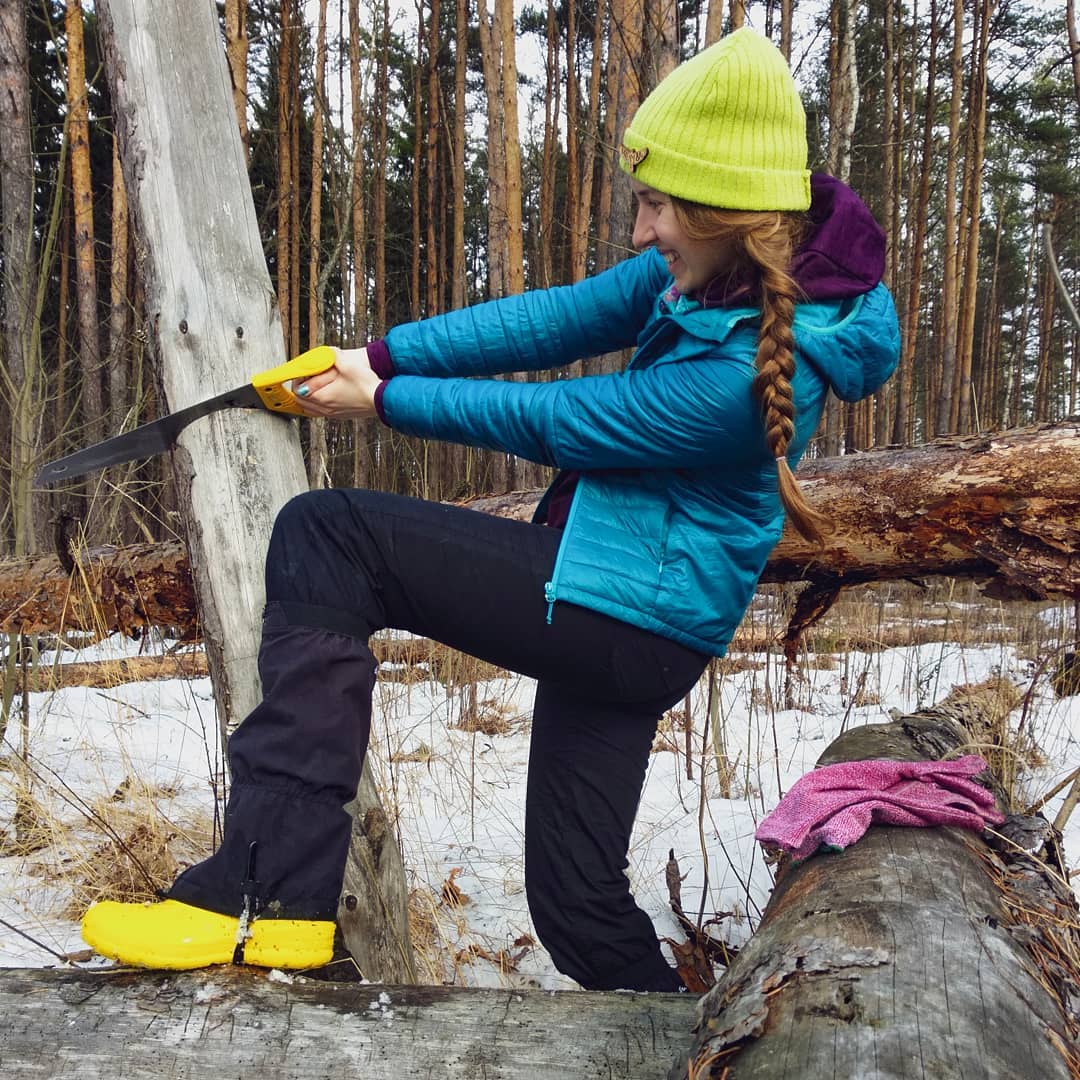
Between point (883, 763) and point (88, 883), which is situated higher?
point (883, 763)

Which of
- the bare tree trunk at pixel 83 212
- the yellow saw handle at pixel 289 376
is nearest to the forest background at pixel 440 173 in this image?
the bare tree trunk at pixel 83 212

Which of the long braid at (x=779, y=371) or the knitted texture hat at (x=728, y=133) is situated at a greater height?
the knitted texture hat at (x=728, y=133)

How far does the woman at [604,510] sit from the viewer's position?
52.2 inches

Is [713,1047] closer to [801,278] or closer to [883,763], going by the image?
[883,763]

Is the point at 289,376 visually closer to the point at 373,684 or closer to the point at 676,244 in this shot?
the point at 373,684

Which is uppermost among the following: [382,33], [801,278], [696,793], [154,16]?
[382,33]

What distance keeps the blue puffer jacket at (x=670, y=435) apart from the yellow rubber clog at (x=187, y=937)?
695 mm

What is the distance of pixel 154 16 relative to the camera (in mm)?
1686

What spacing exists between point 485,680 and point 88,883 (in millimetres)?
2472

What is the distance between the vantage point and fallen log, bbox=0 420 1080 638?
210 cm

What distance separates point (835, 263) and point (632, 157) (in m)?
0.40

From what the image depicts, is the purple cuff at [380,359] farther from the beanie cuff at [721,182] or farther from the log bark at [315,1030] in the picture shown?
the log bark at [315,1030]

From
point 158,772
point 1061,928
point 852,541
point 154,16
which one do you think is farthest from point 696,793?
point 154,16

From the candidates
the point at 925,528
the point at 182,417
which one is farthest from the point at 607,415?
the point at 925,528
